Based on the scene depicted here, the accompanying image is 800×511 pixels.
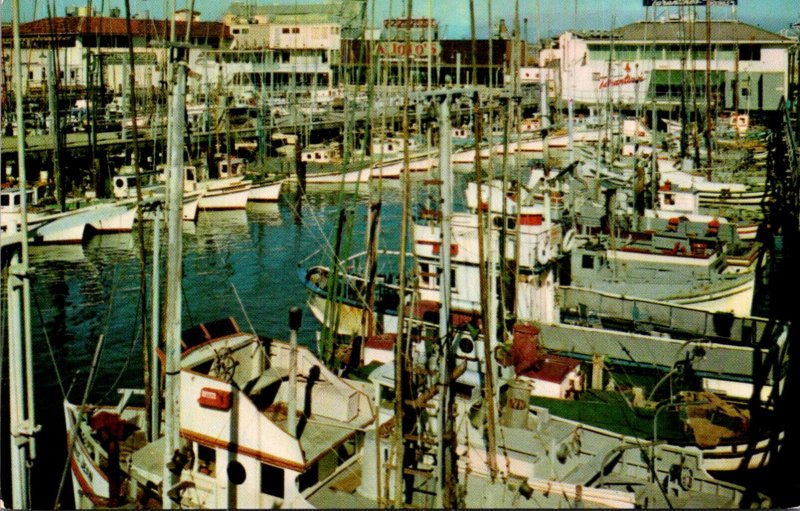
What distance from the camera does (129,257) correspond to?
3192 cm

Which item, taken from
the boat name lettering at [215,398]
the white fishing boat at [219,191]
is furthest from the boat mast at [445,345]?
the white fishing boat at [219,191]

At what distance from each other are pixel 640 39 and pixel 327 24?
116 ft

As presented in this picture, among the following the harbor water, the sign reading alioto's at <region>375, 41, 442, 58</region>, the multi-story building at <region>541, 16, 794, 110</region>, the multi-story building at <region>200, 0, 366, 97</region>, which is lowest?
the harbor water

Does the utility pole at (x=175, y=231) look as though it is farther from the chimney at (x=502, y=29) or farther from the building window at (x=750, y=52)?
the building window at (x=750, y=52)

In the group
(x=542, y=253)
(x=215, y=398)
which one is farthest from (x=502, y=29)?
(x=215, y=398)

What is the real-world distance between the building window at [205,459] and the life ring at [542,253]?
998cm

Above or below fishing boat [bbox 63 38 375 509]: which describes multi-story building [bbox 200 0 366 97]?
above

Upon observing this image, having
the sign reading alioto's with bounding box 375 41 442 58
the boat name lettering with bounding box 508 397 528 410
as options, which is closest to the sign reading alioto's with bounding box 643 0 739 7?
the sign reading alioto's with bounding box 375 41 442 58

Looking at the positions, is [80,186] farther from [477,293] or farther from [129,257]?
[477,293]

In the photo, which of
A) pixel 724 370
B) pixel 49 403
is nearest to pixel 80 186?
pixel 49 403

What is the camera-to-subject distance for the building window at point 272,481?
10234mm

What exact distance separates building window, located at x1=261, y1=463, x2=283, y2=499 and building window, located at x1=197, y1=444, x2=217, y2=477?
0.74 metres

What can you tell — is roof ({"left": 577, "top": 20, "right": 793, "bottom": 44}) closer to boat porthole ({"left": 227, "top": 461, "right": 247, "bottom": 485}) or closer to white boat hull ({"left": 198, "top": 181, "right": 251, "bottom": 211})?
white boat hull ({"left": 198, "top": 181, "right": 251, "bottom": 211})

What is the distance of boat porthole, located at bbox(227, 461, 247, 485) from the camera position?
1030 centimetres
